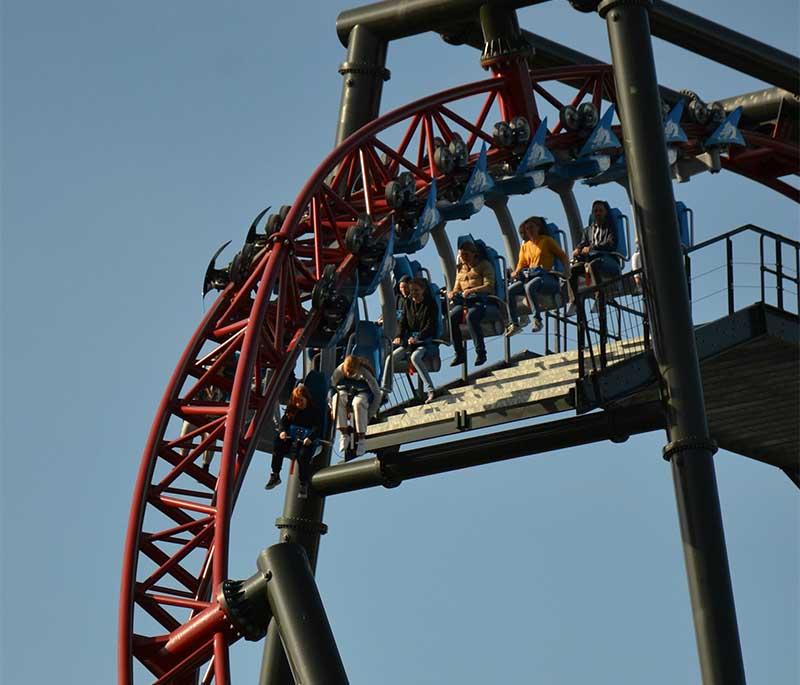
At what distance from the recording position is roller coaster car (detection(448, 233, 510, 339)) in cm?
2455

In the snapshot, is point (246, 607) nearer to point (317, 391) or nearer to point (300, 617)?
point (300, 617)

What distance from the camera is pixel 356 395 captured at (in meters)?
23.8

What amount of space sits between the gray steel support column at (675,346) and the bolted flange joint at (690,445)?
1 cm

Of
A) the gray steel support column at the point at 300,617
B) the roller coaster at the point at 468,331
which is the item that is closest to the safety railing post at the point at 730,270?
the roller coaster at the point at 468,331

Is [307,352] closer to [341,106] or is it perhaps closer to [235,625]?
[341,106]

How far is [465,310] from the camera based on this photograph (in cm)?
2461

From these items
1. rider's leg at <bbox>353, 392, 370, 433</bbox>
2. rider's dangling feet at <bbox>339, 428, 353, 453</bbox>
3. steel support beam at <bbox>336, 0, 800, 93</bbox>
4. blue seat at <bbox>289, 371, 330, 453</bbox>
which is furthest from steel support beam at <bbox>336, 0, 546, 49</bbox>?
rider's dangling feet at <bbox>339, 428, 353, 453</bbox>

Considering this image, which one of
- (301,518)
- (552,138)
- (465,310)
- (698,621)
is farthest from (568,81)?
(698,621)

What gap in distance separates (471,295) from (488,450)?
1893 mm

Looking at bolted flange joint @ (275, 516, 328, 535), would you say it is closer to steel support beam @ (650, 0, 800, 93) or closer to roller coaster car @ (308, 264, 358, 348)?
roller coaster car @ (308, 264, 358, 348)

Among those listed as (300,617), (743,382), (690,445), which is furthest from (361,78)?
(300,617)

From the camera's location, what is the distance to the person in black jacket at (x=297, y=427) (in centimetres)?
2395

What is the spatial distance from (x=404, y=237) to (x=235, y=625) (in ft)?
24.2

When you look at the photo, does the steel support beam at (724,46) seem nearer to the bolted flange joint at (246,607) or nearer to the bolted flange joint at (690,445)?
the bolted flange joint at (690,445)
